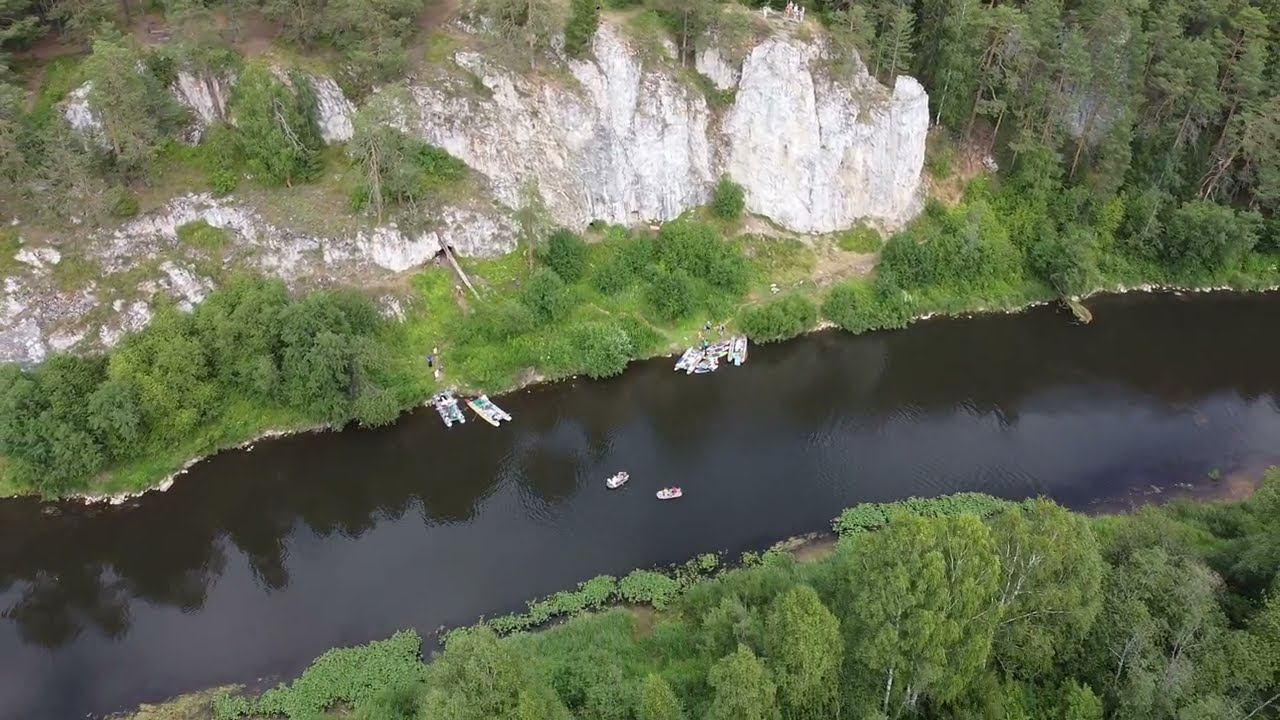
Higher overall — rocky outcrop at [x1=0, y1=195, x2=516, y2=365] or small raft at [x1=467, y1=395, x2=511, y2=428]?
rocky outcrop at [x1=0, y1=195, x2=516, y2=365]

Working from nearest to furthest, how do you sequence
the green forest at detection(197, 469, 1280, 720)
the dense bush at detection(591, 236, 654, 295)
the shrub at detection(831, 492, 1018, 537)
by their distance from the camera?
the green forest at detection(197, 469, 1280, 720) < the shrub at detection(831, 492, 1018, 537) < the dense bush at detection(591, 236, 654, 295)

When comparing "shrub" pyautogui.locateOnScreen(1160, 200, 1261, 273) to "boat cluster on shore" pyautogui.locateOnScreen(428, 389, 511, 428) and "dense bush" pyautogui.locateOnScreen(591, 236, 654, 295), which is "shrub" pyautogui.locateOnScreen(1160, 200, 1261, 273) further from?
"boat cluster on shore" pyautogui.locateOnScreen(428, 389, 511, 428)

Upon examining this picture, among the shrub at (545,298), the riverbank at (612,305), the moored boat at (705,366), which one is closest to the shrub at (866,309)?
the riverbank at (612,305)

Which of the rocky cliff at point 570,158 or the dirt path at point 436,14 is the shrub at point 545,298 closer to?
the rocky cliff at point 570,158

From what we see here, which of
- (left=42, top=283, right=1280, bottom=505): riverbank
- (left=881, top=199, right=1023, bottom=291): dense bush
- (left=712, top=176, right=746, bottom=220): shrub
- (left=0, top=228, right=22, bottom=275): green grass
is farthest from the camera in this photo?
(left=712, top=176, right=746, bottom=220): shrub

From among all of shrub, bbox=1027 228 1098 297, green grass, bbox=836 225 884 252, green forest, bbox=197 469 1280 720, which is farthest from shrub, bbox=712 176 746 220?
green forest, bbox=197 469 1280 720
